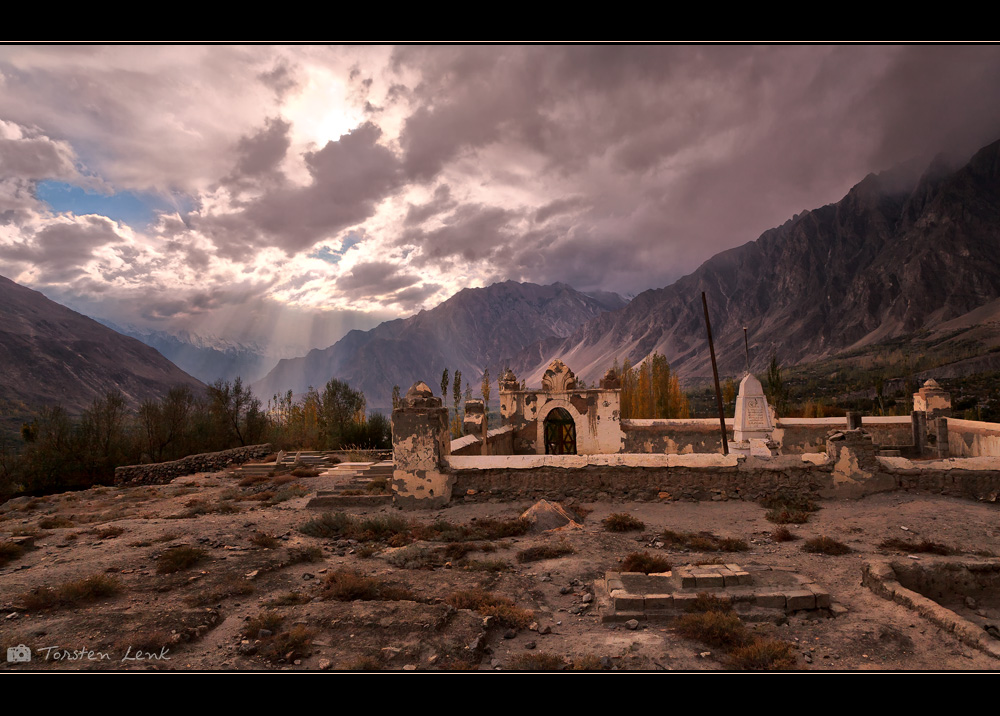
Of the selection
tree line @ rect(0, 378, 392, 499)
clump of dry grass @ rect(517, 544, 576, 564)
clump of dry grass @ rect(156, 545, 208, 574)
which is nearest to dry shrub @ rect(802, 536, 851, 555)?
clump of dry grass @ rect(517, 544, 576, 564)

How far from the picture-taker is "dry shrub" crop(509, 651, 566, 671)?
4.42 m

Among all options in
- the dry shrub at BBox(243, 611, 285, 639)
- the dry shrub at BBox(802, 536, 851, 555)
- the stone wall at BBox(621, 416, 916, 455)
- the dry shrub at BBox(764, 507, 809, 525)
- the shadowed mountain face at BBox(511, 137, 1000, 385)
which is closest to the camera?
the dry shrub at BBox(243, 611, 285, 639)

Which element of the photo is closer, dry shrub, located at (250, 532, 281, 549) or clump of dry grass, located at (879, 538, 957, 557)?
clump of dry grass, located at (879, 538, 957, 557)

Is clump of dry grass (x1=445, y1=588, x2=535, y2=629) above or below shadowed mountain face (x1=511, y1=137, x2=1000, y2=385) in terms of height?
below

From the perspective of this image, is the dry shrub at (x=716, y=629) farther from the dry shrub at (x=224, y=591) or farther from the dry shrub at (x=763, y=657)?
the dry shrub at (x=224, y=591)

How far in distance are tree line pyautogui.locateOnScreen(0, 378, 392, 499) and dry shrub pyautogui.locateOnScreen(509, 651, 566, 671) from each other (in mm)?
23654

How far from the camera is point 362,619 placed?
554 centimetres

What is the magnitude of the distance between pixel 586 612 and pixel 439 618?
182cm

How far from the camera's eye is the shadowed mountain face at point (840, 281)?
103 m

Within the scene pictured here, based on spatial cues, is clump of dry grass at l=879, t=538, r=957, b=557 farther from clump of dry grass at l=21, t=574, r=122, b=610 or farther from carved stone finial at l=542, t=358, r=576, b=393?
carved stone finial at l=542, t=358, r=576, b=393

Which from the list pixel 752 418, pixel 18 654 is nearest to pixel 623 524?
pixel 752 418

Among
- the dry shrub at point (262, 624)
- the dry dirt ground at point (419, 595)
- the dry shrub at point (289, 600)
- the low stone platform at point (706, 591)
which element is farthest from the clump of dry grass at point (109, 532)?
the low stone platform at point (706, 591)

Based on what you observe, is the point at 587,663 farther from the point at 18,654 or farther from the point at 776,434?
the point at 776,434

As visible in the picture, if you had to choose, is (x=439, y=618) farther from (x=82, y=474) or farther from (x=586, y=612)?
(x=82, y=474)
